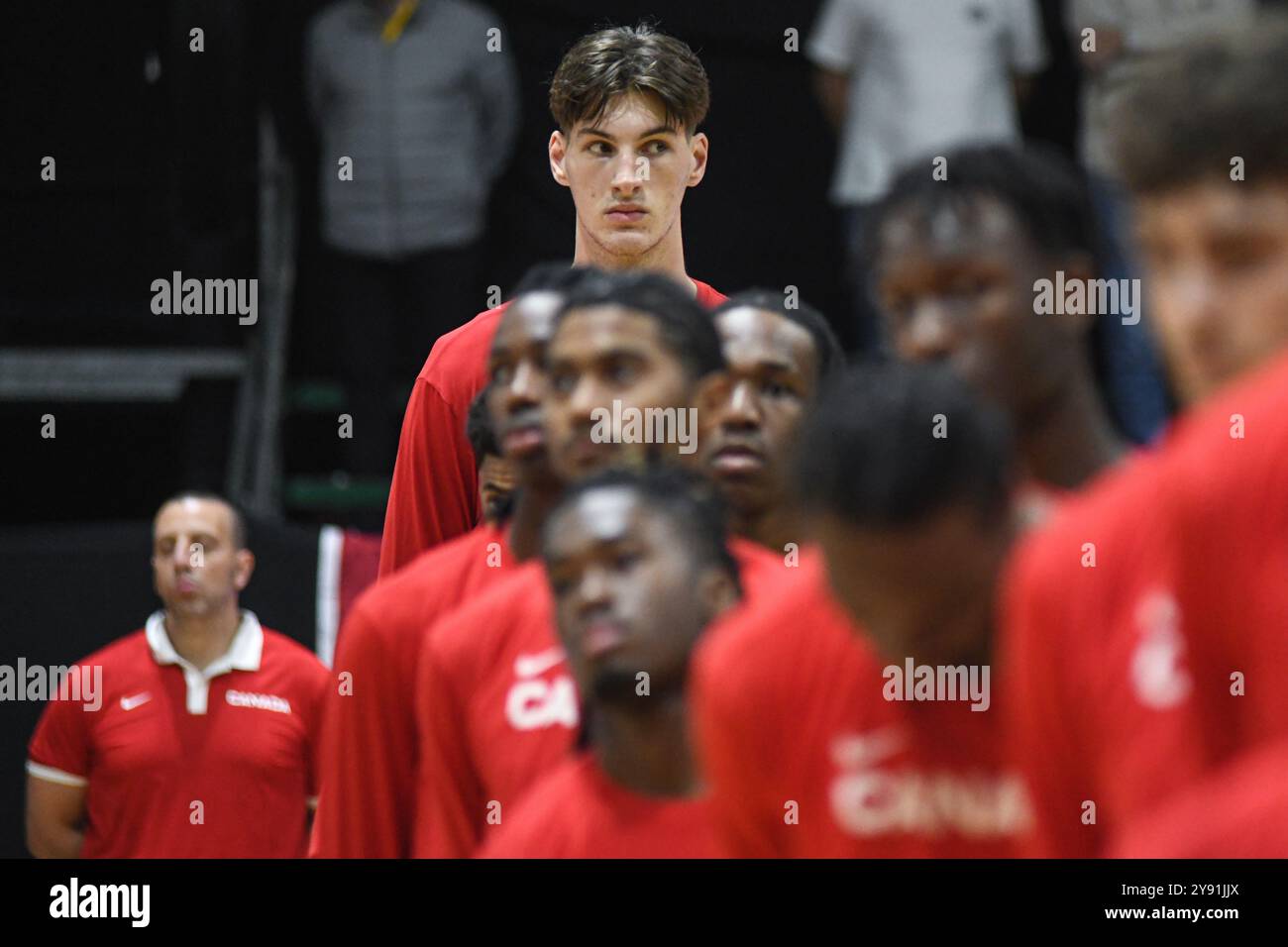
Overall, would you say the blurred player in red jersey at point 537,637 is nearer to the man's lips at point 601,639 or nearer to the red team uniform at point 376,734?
the red team uniform at point 376,734

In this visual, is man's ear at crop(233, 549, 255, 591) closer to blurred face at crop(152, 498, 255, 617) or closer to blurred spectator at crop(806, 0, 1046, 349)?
blurred face at crop(152, 498, 255, 617)

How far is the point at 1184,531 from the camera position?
1.85 m

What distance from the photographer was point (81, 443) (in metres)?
7.52

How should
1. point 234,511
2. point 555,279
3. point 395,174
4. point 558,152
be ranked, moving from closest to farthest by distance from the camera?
1. point 555,279
2. point 558,152
3. point 234,511
4. point 395,174

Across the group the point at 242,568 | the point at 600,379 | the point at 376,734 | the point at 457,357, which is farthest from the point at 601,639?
the point at 242,568

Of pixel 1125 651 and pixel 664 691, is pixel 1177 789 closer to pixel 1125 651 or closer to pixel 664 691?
pixel 1125 651

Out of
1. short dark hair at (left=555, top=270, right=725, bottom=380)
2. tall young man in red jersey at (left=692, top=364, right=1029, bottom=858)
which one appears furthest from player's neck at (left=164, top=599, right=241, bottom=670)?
tall young man in red jersey at (left=692, top=364, right=1029, bottom=858)

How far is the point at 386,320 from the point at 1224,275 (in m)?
5.23

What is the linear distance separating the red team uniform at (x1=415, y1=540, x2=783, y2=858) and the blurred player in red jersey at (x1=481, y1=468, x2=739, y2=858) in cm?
22

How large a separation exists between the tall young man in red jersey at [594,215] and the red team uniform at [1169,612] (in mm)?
2261

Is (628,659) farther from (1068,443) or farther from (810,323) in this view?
(810,323)

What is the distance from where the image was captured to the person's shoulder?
14.0 feet

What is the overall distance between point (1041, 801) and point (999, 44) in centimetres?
495
